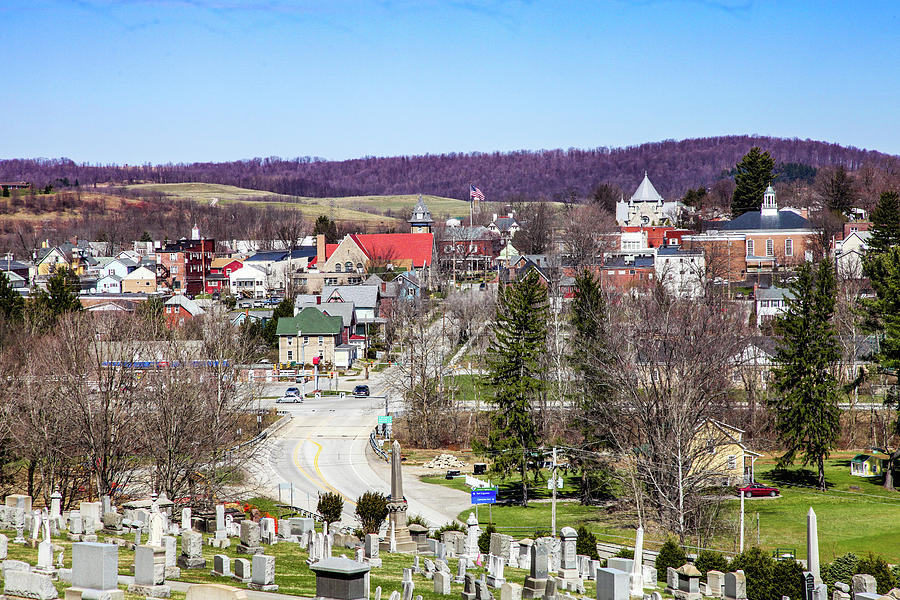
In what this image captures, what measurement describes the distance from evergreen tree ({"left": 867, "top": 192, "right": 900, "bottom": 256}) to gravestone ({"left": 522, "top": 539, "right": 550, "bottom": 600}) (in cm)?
6878

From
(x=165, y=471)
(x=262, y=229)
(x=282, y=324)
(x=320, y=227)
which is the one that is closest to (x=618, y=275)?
(x=282, y=324)

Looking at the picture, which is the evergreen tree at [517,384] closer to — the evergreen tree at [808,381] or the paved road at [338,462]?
the paved road at [338,462]

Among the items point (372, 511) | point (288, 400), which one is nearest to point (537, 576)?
point (372, 511)

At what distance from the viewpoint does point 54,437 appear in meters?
34.6

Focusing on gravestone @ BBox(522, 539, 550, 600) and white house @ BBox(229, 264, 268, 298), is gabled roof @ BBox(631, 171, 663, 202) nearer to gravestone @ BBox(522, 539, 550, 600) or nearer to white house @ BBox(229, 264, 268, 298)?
white house @ BBox(229, 264, 268, 298)

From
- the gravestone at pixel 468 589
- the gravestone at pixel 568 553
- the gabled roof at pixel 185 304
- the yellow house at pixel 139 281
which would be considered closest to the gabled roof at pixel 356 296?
the gabled roof at pixel 185 304

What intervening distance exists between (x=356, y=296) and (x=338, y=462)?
41.8 metres

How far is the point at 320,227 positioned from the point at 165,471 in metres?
110

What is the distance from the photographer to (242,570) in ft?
67.4

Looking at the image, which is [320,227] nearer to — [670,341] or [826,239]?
[826,239]

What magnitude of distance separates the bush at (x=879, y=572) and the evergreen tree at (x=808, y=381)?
71.9ft

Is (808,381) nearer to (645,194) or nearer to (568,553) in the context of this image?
(568,553)

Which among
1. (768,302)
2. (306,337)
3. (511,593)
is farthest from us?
(768,302)

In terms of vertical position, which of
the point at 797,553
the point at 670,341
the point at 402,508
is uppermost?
the point at 670,341
